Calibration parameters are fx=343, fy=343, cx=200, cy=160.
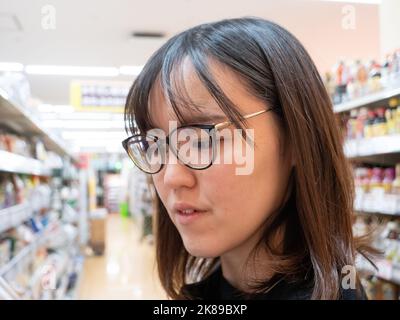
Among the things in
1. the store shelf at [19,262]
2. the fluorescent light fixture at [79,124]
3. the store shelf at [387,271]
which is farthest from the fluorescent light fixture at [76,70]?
the store shelf at [387,271]

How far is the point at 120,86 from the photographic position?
1.10 m

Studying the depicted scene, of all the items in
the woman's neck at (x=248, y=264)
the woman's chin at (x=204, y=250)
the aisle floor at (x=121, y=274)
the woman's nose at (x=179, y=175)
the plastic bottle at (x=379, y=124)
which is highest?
the plastic bottle at (x=379, y=124)

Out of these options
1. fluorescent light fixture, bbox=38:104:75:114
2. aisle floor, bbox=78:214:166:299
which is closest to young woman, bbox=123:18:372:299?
aisle floor, bbox=78:214:166:299

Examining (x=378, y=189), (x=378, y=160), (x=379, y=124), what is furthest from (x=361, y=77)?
(x=378, y=189)

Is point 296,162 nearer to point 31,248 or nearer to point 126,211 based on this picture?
point 31,248

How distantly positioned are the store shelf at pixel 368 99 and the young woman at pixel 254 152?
3.15 feet

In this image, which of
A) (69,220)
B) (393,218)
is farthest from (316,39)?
(69,220)

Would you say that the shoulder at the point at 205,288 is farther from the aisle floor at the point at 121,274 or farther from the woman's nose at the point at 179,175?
the aisle floor at the point at 121,274

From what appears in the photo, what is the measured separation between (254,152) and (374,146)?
3.86 feet

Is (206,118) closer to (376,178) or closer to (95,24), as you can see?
(95,24)

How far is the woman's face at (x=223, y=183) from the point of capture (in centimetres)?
59

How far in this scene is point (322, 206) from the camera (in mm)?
632

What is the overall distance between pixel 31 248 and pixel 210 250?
1.63 m

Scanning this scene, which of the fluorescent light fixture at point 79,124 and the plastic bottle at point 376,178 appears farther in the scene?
the plastic bottle at point 376,178
